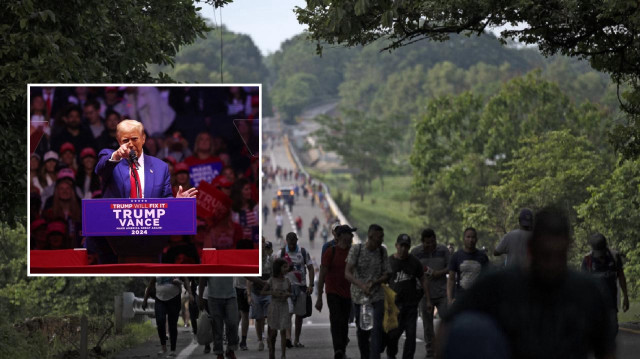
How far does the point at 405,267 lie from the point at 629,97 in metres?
7.59

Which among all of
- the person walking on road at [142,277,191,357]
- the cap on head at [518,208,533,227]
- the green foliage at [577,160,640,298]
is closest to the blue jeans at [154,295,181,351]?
the person walking on road at [142,277,191,357]

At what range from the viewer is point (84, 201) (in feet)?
44.2

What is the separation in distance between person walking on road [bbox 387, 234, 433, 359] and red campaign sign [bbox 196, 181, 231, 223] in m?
1.86

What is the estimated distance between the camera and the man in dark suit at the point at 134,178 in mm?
13273

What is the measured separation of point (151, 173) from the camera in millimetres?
13250

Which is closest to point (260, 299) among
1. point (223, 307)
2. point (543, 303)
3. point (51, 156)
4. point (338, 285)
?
point (223, 307)

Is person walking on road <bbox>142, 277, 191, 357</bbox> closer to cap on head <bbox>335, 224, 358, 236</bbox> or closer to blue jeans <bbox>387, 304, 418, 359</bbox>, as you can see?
cap on head <bbox>335, 224, 358, 236</bbox>

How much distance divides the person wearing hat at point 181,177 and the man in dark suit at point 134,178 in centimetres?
4

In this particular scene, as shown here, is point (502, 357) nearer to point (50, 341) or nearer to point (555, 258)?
point (555, 258)

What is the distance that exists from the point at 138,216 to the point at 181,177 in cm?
62

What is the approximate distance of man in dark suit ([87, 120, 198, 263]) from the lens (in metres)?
13.3

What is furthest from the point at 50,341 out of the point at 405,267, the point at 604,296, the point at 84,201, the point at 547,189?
the point at 547,189

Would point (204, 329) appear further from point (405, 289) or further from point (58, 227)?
point (405, 289)

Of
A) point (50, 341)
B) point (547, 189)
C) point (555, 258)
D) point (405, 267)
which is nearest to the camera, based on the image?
point (555, 258)
